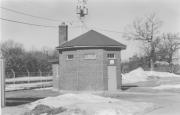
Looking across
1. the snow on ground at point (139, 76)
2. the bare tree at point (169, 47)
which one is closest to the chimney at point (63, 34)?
the snow on ground at point (139, 76)

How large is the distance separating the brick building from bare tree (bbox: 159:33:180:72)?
55050 mm

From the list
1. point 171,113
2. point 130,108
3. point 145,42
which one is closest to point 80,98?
point 130,108

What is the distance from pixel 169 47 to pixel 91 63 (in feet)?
207

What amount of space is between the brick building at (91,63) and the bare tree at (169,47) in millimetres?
55050

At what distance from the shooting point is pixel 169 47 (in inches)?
3585

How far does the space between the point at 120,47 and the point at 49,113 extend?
17022 millimetres

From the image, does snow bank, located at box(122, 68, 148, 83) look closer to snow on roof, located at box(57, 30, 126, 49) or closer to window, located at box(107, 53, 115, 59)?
snow on roof, located at box(57, 30, 126, 49)

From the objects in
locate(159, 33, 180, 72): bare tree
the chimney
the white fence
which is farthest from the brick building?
locate(159, 33, 180, 72): bare tree

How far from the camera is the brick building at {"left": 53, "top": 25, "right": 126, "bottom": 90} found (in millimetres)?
31016

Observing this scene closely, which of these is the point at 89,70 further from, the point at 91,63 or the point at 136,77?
the point at 136,77

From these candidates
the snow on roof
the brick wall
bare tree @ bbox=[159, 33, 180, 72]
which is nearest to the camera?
the brick wall

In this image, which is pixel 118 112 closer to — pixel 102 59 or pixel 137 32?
pixel 102 59

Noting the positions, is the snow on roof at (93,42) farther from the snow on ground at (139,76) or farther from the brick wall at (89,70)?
the snow on ground at (139,76)

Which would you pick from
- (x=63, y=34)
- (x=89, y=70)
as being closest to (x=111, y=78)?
(x=89, y=70)
